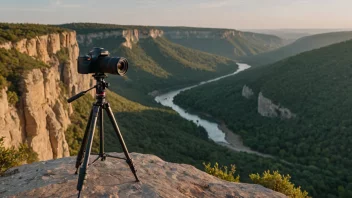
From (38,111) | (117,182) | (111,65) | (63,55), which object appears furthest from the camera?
(63,55)

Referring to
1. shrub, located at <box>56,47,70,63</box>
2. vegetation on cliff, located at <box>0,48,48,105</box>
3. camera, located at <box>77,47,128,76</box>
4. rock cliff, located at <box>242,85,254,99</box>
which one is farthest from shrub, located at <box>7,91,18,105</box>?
rock cliff, located at <box>242,85,254,99</box>

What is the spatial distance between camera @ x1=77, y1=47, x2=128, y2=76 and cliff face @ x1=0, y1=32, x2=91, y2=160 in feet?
26.9

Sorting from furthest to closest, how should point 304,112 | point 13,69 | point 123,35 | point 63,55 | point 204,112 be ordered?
point 123,35
point 204,112
point 304,112
point 63,55
point 13,69

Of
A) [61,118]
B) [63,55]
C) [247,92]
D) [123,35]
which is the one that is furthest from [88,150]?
[123,35]

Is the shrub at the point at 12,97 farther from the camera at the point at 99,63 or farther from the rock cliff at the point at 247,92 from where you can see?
the rock cliff at the point at 247,92

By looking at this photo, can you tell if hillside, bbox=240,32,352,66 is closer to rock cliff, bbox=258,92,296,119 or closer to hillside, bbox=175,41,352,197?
hillside, bbox=175,41,352,197

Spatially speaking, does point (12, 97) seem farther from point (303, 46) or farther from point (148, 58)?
point (303, 46)

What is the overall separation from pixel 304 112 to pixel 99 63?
45.7 metres

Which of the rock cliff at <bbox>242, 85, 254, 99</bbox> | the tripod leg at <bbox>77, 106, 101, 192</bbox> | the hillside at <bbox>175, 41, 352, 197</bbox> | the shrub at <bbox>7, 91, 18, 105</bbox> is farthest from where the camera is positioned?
the rock cliff at <bbox>242, 85, 254, 99</bbox>

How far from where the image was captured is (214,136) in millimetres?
51656

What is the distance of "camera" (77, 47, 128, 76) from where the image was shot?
4.62 meters

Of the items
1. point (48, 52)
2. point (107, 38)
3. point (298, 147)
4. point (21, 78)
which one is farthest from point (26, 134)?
point (107, 38)

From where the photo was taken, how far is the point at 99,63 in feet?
15.5

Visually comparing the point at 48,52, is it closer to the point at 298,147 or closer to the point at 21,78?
the point at 21,78
